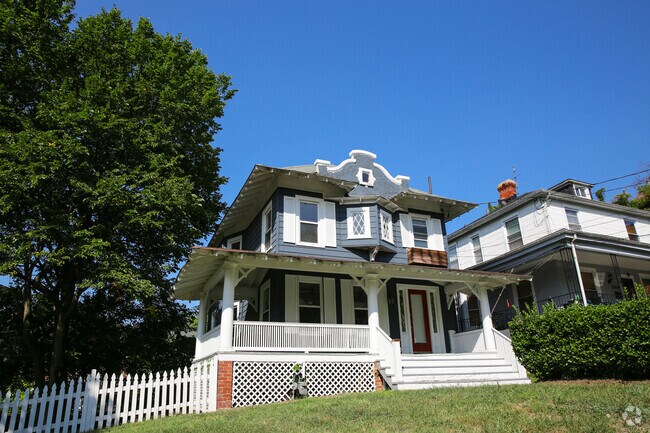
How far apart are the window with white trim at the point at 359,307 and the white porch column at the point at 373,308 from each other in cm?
205

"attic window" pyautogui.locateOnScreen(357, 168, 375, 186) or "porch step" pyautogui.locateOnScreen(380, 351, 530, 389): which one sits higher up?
"attic window" pyautogui.locateOnScreen(357, 168, 375, 186)

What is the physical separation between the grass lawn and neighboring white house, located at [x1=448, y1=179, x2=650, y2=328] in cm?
1064

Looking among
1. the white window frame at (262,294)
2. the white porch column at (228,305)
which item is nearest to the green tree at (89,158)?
the white window frame at (262,294)

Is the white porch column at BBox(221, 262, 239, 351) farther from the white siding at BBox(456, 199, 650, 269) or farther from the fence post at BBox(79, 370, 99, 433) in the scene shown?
the white siding at BBox(456, 199, 650, 269)

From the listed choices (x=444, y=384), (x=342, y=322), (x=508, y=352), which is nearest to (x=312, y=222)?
(x=342, y=322)

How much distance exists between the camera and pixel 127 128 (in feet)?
53.3

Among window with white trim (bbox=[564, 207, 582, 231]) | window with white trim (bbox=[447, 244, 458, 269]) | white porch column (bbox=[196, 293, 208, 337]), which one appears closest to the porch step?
white porch column (bbox=[196, 293, 208, 337])

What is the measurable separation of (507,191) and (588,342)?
54.1 feet

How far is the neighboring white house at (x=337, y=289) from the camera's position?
12422mm

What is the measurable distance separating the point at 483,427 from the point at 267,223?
12153 millimetres

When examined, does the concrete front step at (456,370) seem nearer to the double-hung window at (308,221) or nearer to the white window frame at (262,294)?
the white window frame at (262,294)

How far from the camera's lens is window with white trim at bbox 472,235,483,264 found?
25031 millimetres

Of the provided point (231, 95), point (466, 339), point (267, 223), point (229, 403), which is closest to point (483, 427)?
point (229, 403)

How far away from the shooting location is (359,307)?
16.2 m
